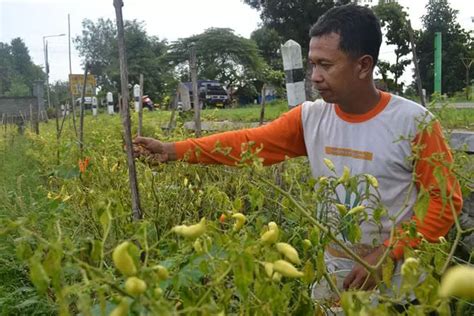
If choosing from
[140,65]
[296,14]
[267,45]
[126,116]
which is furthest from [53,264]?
[267,45]

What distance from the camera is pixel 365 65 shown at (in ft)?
5.80

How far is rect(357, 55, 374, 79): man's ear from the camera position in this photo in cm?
175

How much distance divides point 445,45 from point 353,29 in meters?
31.6

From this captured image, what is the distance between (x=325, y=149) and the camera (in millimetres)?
1870

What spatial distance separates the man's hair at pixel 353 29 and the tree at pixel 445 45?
2879cm

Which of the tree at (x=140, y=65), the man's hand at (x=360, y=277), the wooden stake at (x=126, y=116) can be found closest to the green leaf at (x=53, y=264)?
the man's hand at (x=360, y=277)

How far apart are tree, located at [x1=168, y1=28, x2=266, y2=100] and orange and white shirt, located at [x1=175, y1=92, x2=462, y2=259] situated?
40.6m

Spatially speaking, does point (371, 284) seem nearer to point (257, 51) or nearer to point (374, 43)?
point (374, 43)

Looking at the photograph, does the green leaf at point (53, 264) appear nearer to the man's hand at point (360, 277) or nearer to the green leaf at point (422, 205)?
the green leaf at point (422, 205)

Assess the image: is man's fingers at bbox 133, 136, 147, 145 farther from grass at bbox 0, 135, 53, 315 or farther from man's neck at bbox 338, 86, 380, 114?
man's neck at bbox 338, 86, 380, 114

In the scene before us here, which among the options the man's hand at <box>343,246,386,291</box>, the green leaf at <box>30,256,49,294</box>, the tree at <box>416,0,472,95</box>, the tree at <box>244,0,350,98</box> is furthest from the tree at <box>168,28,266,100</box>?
the green leaf at <box>30,256,49,294</box>

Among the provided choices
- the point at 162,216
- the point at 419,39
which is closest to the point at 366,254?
the point at 162,216

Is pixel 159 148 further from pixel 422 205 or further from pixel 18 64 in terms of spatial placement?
pixel 18 64

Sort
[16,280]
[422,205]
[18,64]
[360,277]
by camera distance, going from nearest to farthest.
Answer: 1. [422,205]
2. [360,277]
3. [16,280]
4. [18,64]
